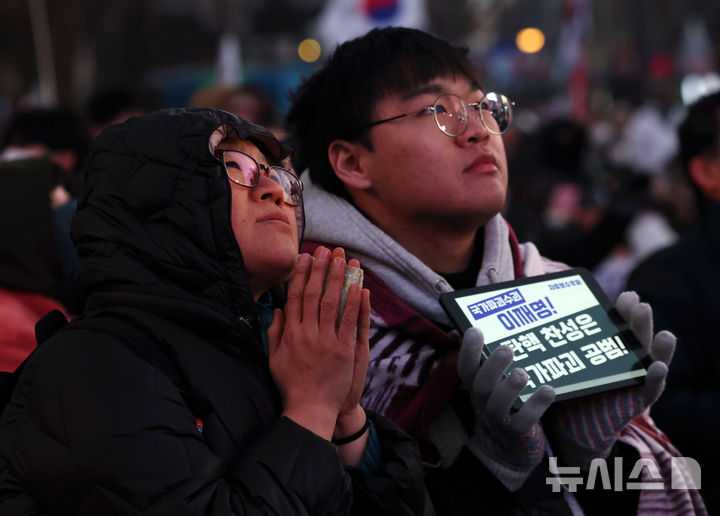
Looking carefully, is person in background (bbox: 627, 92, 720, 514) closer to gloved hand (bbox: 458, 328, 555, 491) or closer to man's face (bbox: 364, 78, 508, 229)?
gloved hand (bbox: 458, 328, 555, 491)

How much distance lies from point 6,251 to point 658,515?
2.15 metres

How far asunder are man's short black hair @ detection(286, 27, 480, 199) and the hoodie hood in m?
0.91

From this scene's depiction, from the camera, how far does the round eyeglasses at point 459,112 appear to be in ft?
8.22

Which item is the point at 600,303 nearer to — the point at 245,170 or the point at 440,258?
the point at 440,258

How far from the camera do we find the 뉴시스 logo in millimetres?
2346

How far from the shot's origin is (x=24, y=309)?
270cm

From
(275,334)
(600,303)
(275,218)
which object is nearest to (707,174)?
(600,303)

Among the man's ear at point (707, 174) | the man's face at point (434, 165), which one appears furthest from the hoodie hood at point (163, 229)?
the man's ear at point (707, 174)

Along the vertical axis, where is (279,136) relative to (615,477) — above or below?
above

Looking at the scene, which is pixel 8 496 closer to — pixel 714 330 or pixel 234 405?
pixel 234 405

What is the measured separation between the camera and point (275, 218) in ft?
6.32

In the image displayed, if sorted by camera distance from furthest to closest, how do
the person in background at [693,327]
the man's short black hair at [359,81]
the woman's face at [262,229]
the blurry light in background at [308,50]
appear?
1. the blurry light in background at [308,50]
2. the person in background at [693,327]
3. the man's short black hair at [359,81]
4. the woman's face at [262,229]

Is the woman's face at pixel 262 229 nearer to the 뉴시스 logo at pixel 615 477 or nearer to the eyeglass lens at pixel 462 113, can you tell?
the eyeglass lens at pixel 462 113

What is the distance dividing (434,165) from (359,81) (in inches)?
15.9
